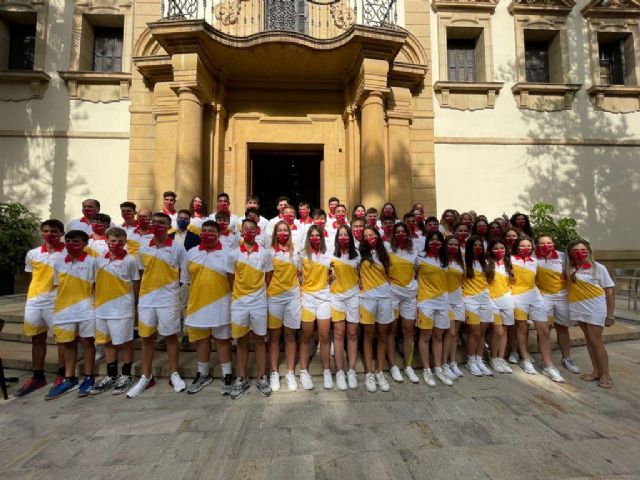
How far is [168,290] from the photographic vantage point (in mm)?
4043

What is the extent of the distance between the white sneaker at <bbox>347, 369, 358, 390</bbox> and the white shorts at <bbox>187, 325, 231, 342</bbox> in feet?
4.93

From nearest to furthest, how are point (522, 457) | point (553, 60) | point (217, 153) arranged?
point (522, 457)
point (217, 153)
point (553, 60)

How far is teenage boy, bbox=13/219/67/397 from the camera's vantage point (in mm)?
4086

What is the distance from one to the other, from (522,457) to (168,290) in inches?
150

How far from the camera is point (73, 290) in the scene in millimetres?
4020

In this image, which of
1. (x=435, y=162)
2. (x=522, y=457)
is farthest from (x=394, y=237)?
(x=435, y=162)

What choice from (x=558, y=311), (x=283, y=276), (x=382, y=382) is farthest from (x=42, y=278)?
(x=558, y=311)

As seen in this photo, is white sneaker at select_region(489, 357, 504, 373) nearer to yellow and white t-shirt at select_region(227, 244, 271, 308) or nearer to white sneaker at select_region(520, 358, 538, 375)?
white sneaker at select_region(520, 358, 538, 375)

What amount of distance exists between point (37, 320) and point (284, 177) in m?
8.70

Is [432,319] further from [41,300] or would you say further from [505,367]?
[41,300]

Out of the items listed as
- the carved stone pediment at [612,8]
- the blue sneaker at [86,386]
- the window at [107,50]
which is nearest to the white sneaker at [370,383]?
the blue sneaker at [86,386]

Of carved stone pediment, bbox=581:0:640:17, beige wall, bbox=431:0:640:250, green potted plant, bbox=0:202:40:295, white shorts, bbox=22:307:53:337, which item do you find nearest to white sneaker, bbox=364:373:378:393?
white shorts, bbox=22:307:53:337

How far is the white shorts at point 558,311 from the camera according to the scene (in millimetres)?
4520

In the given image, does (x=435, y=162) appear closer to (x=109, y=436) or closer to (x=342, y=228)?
(x=342, y=228)
